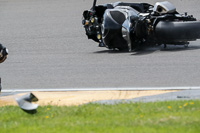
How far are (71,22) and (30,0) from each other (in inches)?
255

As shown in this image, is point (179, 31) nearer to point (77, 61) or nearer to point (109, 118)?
point (77, 61)

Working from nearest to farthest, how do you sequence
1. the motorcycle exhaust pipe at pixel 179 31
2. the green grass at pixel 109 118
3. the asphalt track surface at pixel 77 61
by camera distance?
the green grass at pixel 109 118
the asphalt track surface at pixel 77 61
the motorcycle exhaust pipe at pixel 179 31

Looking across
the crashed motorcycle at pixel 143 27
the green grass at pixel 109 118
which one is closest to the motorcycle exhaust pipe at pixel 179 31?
the crashed motorcycle at pixel 143 27

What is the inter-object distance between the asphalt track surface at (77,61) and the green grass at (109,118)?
259cm

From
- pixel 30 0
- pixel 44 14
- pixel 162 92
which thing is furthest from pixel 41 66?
pixel 30 0

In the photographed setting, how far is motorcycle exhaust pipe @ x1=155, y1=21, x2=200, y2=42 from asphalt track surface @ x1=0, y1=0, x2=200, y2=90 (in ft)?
1.21

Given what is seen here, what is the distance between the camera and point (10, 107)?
8.30 meters

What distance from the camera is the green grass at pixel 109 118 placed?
6.26m

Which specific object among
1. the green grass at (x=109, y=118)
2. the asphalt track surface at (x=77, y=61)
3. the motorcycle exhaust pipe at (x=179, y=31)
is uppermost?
the green grass at (x=109, y=118)

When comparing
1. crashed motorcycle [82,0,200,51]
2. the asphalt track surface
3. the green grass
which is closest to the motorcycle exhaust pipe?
crashed motorcycle [82,0,200,51]

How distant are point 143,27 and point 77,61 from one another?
6.23 feet

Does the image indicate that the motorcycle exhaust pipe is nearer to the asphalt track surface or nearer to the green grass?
the asphalt track surface

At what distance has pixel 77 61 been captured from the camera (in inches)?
541

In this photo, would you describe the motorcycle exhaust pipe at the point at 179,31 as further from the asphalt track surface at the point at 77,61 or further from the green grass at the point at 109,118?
the green grass at the point at 109,118
